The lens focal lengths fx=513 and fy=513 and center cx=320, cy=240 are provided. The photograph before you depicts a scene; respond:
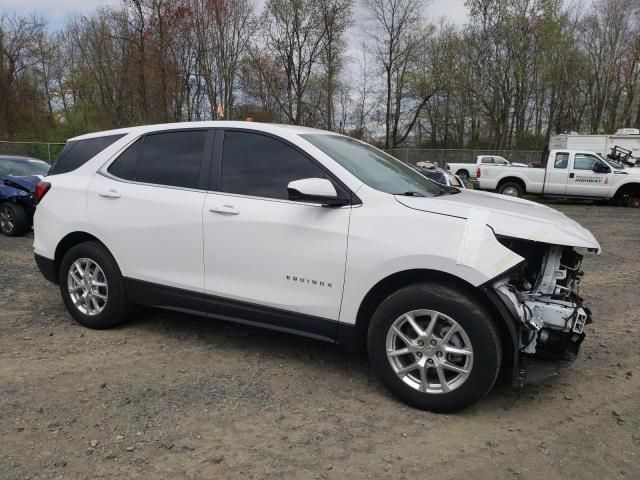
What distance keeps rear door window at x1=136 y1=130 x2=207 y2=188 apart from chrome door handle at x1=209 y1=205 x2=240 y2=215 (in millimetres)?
306

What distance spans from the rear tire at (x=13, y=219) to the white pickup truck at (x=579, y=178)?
14.6 meters

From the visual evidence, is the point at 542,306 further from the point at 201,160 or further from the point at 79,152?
the point at 79,152

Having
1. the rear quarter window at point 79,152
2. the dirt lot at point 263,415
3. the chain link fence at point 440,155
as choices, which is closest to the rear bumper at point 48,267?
the dirt lot at point 263,415

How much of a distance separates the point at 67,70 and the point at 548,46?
34.6 metres

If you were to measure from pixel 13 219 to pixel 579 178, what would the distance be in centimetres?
1618

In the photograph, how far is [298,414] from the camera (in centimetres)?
312

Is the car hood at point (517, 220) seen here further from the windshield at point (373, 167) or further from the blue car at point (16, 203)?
the blue car at point (16, 203)

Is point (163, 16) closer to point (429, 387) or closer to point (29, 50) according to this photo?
point (29, 50)

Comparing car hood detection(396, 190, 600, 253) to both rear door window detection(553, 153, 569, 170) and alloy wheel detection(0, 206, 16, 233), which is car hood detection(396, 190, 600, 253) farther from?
rear door window detection(553, 153, 569, 170)

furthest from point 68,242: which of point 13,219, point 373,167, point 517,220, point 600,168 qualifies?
point 600,168

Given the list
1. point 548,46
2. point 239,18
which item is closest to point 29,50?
point 239,18

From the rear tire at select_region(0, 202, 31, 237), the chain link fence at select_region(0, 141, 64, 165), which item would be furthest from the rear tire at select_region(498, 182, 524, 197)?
the chain link fence at select_region(0, 141, 64, 165)

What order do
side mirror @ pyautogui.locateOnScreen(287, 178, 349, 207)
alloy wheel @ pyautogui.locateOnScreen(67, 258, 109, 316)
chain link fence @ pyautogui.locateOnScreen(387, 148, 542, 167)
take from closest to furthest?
1. side mirror @ pyautogui.locateOnScreen(287, 178, 349, 207)
2. alloy wheel @ pyautogui.locateOnScreen(67, 258, 109, 316)
3. chain link fence @ pyautogui.locateOnScreen(387, 148, 542, 167)

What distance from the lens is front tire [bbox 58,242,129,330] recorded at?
168 inches
